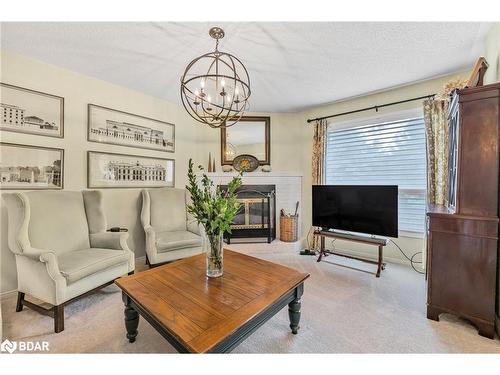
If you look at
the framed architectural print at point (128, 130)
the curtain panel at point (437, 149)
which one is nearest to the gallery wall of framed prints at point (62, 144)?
the framed architectural print at point (128, 130)

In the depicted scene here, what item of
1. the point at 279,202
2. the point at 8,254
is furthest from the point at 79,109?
the point at 279,202

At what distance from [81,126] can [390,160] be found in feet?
13.9

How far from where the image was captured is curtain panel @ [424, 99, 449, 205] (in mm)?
2611

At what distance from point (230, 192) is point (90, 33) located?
1.90m

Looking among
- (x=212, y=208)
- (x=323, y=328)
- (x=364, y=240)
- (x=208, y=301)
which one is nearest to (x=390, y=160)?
(x=364, y=240)

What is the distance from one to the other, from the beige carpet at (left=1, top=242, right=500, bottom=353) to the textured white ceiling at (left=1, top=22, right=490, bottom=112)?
2.48 meters

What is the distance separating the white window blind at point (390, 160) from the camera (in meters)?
3.05

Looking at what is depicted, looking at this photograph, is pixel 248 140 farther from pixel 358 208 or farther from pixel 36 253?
pixel 36 253

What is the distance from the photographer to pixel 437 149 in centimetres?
268

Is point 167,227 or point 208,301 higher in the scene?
point 167,227

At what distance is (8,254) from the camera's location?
2.22 meters

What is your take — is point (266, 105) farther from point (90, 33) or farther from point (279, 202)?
point (90, 33)

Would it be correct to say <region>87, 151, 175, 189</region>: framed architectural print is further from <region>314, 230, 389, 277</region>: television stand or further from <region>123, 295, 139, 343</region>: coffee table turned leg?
<region>314, 230, 389, 277</region>: television stand

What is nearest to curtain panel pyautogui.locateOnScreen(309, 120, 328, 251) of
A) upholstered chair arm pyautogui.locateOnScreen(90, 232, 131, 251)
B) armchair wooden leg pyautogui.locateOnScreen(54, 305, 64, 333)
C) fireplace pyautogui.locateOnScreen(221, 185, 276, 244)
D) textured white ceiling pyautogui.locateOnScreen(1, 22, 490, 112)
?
fireplace pyautogui.locateOnScreen(221, 185, 276, 244)
